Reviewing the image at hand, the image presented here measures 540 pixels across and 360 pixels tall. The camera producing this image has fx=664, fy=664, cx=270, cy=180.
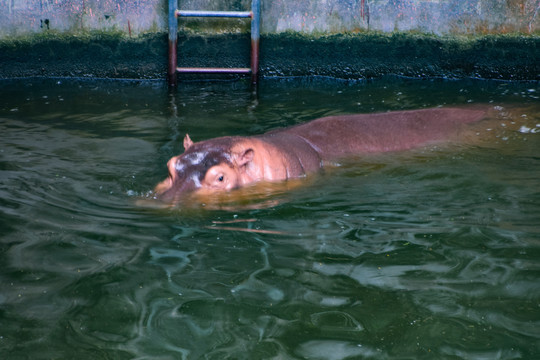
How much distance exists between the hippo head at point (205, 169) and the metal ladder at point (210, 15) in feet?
13.9

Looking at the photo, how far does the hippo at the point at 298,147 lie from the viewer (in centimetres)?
498

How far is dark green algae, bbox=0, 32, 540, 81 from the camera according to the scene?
9547 mm

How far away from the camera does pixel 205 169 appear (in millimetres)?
4969

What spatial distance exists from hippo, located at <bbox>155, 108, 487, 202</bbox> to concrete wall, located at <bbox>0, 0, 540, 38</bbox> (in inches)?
121

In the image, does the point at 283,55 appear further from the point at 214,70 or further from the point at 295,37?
the point at 214,70

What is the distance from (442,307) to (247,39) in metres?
6.97

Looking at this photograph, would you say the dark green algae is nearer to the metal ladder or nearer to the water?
the metal ladder

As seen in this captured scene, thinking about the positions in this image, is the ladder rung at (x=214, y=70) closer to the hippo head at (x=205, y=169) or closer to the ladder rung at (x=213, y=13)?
the ladder rung at (x=213, y=13)

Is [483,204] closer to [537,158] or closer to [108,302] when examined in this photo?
[537,158]

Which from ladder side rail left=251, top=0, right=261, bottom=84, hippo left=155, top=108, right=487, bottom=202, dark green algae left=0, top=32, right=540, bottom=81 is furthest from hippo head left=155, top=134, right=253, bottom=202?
dark green algae left=0, top=32, right=540, bottom=81

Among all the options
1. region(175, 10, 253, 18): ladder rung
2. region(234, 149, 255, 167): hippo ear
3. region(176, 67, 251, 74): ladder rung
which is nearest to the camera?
region(234, 149, 255, 167): hippo ear

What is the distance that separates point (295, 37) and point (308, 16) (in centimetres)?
36

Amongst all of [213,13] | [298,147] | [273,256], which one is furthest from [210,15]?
[273,256]

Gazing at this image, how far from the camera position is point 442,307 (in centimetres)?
335
